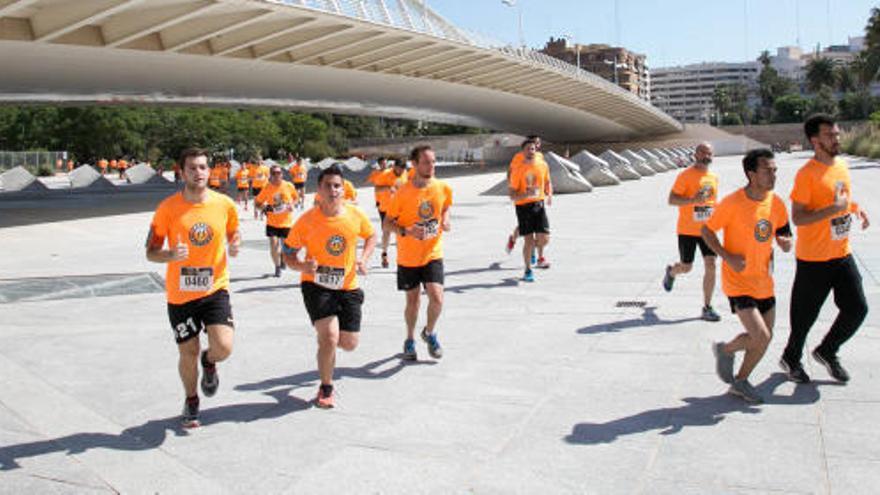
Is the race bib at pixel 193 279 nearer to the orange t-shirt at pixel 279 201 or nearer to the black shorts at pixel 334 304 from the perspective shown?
the black shorts at pixel 334 304

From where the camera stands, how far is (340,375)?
240 inches

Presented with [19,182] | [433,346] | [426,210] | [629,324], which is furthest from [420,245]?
[19,182]

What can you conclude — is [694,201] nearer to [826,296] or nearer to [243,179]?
[826,296]

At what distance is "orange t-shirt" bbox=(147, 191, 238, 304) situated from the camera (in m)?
4.93

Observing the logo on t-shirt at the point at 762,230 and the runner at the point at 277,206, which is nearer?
the logo on t-shirt at the point at 762,230

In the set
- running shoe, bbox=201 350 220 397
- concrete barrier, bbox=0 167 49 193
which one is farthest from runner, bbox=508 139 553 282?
concrete barrier, bbox=0 167 49 193

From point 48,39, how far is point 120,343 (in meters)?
20.2

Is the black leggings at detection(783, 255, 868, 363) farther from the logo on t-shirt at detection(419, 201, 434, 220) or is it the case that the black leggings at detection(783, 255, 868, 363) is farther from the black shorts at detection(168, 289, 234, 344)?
the black shorts at detection(168, 289, 234, 344)

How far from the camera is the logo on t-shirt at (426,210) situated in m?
6.49

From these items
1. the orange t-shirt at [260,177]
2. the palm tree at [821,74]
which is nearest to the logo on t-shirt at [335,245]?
the orange t-shirt at [260,177]

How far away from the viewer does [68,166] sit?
208 feet

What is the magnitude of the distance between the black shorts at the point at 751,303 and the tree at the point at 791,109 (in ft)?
444

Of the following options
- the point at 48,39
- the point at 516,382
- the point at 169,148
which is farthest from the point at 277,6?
the point at 169,148

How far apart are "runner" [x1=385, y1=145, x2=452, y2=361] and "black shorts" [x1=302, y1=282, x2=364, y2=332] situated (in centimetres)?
104
